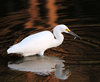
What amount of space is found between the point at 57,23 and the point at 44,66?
3.18 metres

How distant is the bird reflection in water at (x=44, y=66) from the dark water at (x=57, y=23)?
0.12 m

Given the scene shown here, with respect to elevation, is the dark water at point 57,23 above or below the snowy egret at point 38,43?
below

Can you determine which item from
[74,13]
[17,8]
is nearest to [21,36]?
[74,13]

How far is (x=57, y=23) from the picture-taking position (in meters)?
10.1

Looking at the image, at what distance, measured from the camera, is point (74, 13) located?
10992 mm

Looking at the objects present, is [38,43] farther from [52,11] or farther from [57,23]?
[52,11]

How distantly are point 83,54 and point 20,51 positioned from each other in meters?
1.51

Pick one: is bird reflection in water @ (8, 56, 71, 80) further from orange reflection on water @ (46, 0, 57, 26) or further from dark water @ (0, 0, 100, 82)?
orange reflection on water @ (46, 0, 57, 26)

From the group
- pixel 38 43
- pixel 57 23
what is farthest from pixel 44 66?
pixel 57 23

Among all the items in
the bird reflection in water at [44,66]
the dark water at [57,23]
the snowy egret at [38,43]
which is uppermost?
the snowy egret at [38,43]

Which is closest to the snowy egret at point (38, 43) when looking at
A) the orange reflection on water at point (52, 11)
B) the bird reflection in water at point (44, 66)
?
the bird reflection in water at point (44, 66)

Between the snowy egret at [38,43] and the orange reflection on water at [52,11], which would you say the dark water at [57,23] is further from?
the snowy egret at [38,43]

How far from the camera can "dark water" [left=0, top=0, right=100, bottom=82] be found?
655 cm

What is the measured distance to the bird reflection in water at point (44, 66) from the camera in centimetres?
664
